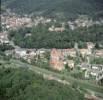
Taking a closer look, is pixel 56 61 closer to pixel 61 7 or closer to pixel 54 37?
pixel 54 37

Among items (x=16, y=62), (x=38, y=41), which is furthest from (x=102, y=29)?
Result: (x=16, y=62)

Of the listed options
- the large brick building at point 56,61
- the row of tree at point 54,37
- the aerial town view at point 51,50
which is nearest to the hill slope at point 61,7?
the aerial town view at point 51,50

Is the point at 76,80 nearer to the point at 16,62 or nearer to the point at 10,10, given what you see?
the point at 16,62

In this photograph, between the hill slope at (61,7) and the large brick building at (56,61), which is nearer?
the large brick building at (56,61)

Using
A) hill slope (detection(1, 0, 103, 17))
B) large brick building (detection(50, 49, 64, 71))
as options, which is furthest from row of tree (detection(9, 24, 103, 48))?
hill slope (detection(1, 0, 103, 17))

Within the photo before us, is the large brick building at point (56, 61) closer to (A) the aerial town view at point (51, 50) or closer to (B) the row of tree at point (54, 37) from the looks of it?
(A) the aerial town view at point (51, 50)

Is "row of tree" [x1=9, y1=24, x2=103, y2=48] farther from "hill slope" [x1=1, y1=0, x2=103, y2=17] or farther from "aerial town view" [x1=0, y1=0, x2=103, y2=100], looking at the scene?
"hill slope" [x1=1, y1=0, x2=103, y2=17]

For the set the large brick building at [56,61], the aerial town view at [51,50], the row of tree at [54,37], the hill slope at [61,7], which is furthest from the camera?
the hill slope at [61,7]

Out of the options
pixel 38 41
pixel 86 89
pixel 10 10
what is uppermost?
pixel 10 10
